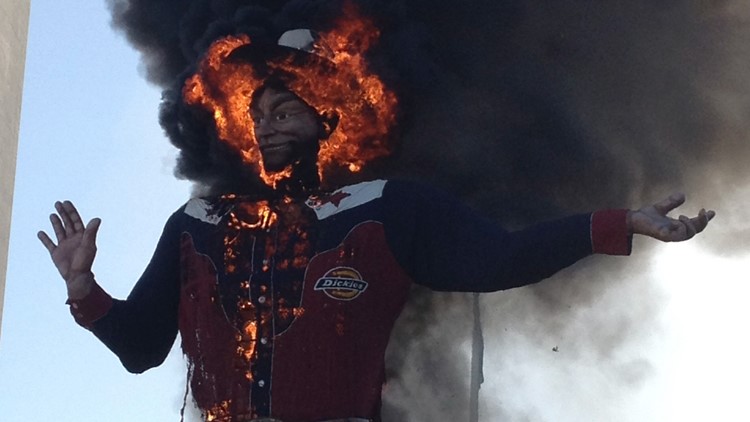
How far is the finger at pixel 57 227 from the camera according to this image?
14844 millimetres

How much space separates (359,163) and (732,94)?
4.38m

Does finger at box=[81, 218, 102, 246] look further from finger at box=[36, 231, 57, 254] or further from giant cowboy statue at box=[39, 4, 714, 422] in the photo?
finger at box=[36, 231, 57, 254]

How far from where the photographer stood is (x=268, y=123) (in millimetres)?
15320

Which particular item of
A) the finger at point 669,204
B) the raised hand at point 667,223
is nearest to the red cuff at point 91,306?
the raised hand at point 667,223

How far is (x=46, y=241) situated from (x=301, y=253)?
7.01ft

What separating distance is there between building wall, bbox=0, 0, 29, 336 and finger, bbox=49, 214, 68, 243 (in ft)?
3.86

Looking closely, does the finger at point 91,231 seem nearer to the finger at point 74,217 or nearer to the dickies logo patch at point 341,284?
the finger at point 74,217

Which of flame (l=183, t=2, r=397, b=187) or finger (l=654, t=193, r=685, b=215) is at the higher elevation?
flame (l=183, t=2, r=397, b=187)

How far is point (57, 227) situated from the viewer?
14852 mm

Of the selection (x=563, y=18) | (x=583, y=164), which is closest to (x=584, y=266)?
(x=583, y=164)

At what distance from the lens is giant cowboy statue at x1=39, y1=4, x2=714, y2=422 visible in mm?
14133

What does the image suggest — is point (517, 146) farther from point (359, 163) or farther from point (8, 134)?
point (8, 134)

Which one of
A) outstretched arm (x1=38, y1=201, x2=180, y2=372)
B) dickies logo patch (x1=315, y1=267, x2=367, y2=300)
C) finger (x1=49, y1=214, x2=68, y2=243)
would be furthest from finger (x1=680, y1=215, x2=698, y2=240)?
finger (x1=49, y1=214, x2=68, y2=243)

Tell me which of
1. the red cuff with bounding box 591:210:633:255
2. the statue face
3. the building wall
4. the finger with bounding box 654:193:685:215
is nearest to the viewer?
the finger with bounding box 654:193:685:215
